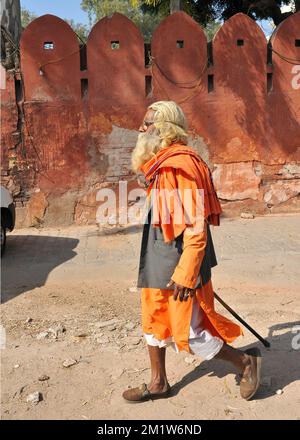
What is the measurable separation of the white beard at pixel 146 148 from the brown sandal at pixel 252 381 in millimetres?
1341

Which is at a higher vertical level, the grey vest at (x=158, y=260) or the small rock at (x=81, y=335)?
the grey vest at (x=158, y=260)

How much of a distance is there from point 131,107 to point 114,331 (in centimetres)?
490

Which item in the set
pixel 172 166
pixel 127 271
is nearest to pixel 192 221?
pixel 172 166

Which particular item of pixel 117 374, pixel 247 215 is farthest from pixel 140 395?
pixel 247 215

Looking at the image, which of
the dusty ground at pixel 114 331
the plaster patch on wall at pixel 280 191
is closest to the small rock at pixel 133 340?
the dusty ground at pixel 114 331

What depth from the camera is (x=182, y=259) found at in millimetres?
2602

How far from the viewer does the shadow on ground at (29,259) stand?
17.8ft

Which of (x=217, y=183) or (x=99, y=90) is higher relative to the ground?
(x=99, y=90)

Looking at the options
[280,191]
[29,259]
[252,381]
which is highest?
[280,191]

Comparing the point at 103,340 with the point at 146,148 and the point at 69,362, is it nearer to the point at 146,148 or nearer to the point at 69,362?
the point at 69,362

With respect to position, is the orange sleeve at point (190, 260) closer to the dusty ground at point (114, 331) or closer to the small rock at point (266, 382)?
the dusty ground at point (114, 331)

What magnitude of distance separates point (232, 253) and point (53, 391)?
3802 mm

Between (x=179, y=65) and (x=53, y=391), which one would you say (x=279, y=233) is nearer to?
(x=179, y=65)

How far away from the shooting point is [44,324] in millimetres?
4254
